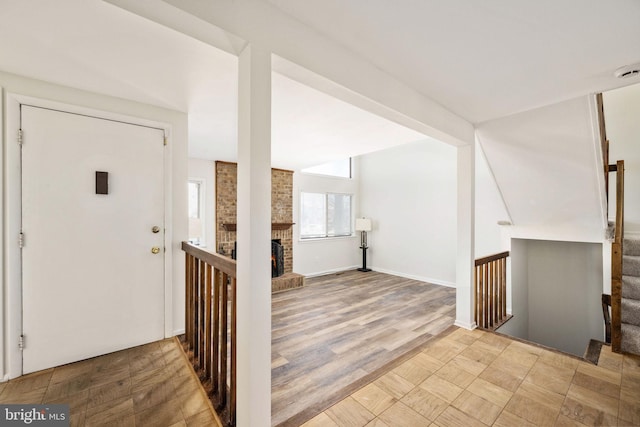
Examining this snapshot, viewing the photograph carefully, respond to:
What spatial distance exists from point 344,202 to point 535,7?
5.63 m

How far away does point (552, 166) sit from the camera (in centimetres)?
295

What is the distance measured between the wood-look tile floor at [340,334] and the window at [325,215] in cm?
138

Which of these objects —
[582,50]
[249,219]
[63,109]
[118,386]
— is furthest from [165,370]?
[582,50]

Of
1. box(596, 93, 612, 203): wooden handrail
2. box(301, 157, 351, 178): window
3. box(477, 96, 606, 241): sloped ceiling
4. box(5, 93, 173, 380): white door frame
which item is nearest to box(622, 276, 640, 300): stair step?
box(477, 96, 606, 241): sloped ceiling

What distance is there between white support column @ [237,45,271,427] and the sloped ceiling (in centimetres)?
274

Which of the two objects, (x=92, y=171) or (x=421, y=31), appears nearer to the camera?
(x=421, y=31)

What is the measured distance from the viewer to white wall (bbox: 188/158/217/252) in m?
4.81

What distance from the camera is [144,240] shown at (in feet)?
8.25

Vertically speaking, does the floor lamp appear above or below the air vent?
below

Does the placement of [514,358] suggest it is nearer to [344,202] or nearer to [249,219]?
[249,219]

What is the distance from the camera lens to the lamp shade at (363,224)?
6.57 meters

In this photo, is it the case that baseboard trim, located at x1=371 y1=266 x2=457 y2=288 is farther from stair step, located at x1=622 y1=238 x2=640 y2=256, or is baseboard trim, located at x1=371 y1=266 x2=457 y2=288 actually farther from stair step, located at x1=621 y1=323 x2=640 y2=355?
stair step, located at x1=621 y1=323 x2=640 y2=355

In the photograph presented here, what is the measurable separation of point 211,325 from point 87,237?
1314 millimetres

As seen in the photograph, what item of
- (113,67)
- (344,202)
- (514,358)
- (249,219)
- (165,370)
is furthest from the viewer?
(344,202)
